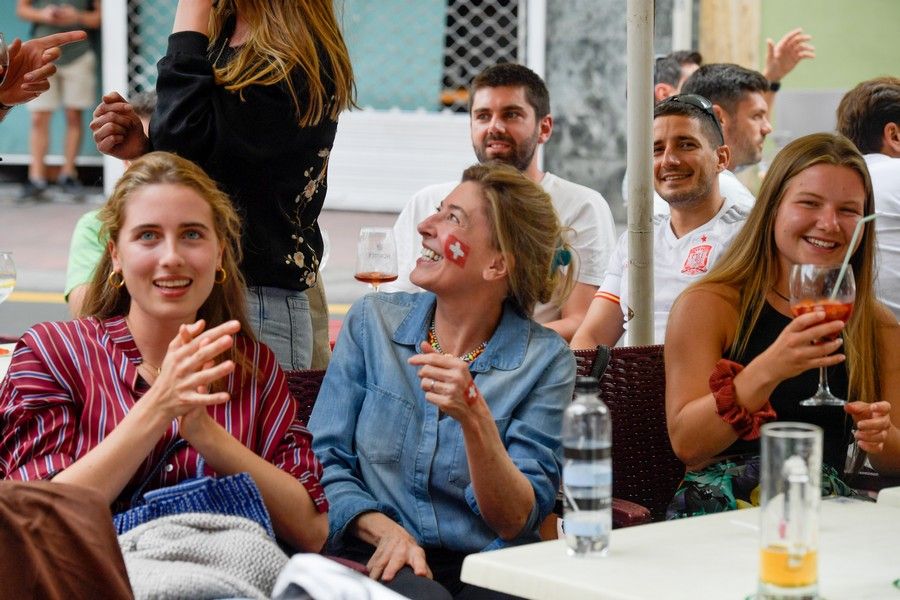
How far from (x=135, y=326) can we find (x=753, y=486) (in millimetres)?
1378

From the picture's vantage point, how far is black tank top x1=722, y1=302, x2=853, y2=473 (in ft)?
10.0

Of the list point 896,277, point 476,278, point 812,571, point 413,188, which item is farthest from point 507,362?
point 413,188

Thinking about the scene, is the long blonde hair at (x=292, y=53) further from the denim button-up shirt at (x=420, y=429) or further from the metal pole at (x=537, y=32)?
the metal pole at (x=537, y=32)

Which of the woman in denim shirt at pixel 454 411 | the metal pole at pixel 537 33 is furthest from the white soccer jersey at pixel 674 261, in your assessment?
the metal pole at pixel 537 33

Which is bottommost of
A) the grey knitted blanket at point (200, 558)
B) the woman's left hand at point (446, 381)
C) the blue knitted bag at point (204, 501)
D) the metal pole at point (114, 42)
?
the grey knitted blanket at point (200, 558)

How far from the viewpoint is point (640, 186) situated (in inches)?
149

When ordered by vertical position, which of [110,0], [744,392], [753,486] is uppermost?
[110,0]

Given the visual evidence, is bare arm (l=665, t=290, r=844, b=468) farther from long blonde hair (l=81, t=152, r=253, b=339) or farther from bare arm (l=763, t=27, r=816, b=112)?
bare arm (l=763, t=27, r=816, b=112)

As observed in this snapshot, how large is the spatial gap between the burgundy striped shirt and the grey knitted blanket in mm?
270

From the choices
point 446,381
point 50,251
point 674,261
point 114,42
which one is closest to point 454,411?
point 446,381

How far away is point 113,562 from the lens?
1896 millimetres

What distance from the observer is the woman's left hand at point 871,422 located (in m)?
2.66

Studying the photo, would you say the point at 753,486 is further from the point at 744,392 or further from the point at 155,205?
the point at 155,205

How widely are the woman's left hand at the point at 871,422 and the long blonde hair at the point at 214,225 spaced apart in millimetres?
1229
